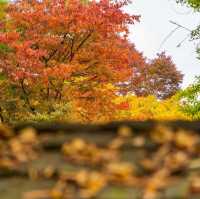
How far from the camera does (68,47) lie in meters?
23.4

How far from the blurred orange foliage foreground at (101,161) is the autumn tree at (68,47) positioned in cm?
1807

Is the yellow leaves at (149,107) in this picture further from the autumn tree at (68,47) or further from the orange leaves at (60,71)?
the orange leaves at (60,71)

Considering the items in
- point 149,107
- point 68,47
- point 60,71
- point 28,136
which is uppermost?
point 68,47

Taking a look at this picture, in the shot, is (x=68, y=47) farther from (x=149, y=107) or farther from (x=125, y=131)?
(x=125, y=131)

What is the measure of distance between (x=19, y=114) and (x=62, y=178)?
20.0 meters

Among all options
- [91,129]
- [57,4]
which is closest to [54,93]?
[57,4]

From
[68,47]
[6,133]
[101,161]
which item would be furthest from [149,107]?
[101,161]

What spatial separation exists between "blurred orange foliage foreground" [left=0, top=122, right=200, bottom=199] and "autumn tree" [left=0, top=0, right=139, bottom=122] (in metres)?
18.1

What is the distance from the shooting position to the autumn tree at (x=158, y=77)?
4432 centimetres

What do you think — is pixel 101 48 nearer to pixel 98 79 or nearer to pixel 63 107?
pixel 98 79

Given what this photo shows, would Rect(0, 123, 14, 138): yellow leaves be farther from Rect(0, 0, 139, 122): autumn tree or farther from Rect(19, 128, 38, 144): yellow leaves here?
Rect(0, 0, 139, 122): autumn tree

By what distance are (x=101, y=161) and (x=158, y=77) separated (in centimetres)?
4373

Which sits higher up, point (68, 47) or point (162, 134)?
point (68, 47)

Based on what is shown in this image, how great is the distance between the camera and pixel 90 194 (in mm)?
2678
